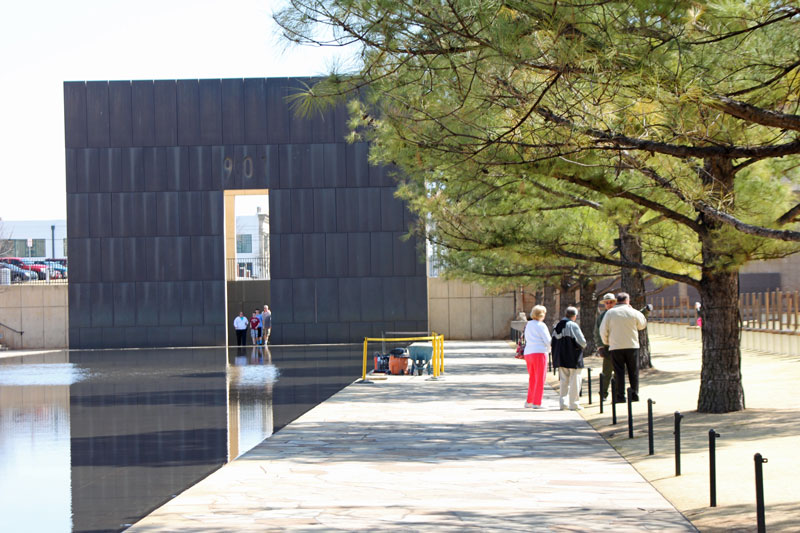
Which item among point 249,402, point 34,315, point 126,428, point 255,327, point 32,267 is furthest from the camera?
point 32,267

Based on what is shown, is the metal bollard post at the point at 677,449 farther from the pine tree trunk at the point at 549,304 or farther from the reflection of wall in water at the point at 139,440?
the pine tree trunk at the point at 549,304

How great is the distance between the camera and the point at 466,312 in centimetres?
4725

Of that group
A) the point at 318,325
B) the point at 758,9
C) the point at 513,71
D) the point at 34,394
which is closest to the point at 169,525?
the point at 513,71

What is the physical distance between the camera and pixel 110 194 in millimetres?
45812

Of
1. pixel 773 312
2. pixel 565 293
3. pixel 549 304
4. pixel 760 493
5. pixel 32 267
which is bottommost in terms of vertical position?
pixel 760 493

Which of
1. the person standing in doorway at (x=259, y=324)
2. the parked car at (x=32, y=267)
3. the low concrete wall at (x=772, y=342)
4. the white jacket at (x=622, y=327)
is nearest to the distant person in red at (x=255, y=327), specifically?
the person standing in doorway at (x=259, y=324)

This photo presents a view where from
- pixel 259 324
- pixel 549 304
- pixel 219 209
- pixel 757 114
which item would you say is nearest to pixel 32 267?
pixel 219 209

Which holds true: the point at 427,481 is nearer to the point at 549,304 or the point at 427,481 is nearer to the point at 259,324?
the point at 549,304

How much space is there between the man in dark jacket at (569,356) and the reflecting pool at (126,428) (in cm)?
425

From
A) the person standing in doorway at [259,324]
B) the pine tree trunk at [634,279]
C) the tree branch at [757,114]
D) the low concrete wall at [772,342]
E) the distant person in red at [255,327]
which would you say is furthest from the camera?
the person standing in doorway at [259,324]

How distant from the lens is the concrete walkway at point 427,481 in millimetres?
7527

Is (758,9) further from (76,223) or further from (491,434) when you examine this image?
(76,223)

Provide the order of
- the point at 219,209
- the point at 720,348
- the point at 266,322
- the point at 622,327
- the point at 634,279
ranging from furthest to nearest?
the point at 219,209, the point at 266,322, the point at 634,279, the point at 622,327, the point at 720,348

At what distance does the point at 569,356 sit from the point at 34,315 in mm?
38578
